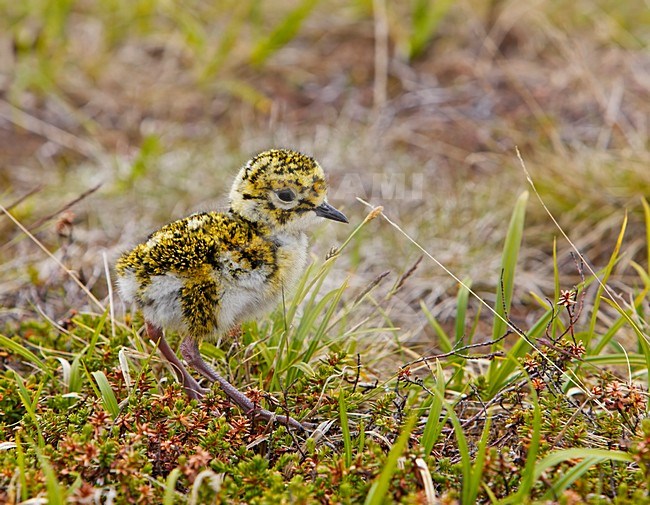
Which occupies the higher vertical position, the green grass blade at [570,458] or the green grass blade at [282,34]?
the green grass blade at [282,34]

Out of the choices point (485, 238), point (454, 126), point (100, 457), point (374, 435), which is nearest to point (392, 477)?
point (374, 435)

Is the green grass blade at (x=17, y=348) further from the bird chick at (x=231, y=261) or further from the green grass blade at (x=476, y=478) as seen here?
the green grass blade at (x=476, y=478)

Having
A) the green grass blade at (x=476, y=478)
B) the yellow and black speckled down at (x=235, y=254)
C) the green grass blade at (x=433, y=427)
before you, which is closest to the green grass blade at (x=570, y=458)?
the green grass blade at (x=476, y=478)

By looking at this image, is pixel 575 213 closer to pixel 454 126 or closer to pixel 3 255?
pixel 454 126

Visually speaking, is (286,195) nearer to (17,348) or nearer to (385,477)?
(17,348)

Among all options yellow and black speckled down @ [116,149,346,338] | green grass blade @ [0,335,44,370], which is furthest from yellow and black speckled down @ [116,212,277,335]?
green grass blade @ [0,335,44,370]

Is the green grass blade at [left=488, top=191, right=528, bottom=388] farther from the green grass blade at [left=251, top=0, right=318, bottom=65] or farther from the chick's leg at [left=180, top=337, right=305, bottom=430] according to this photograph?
the green grass blade at [left=251, top=0, right=318, bottom=65]

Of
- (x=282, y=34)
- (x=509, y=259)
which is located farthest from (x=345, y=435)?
(x=282, y=34)
